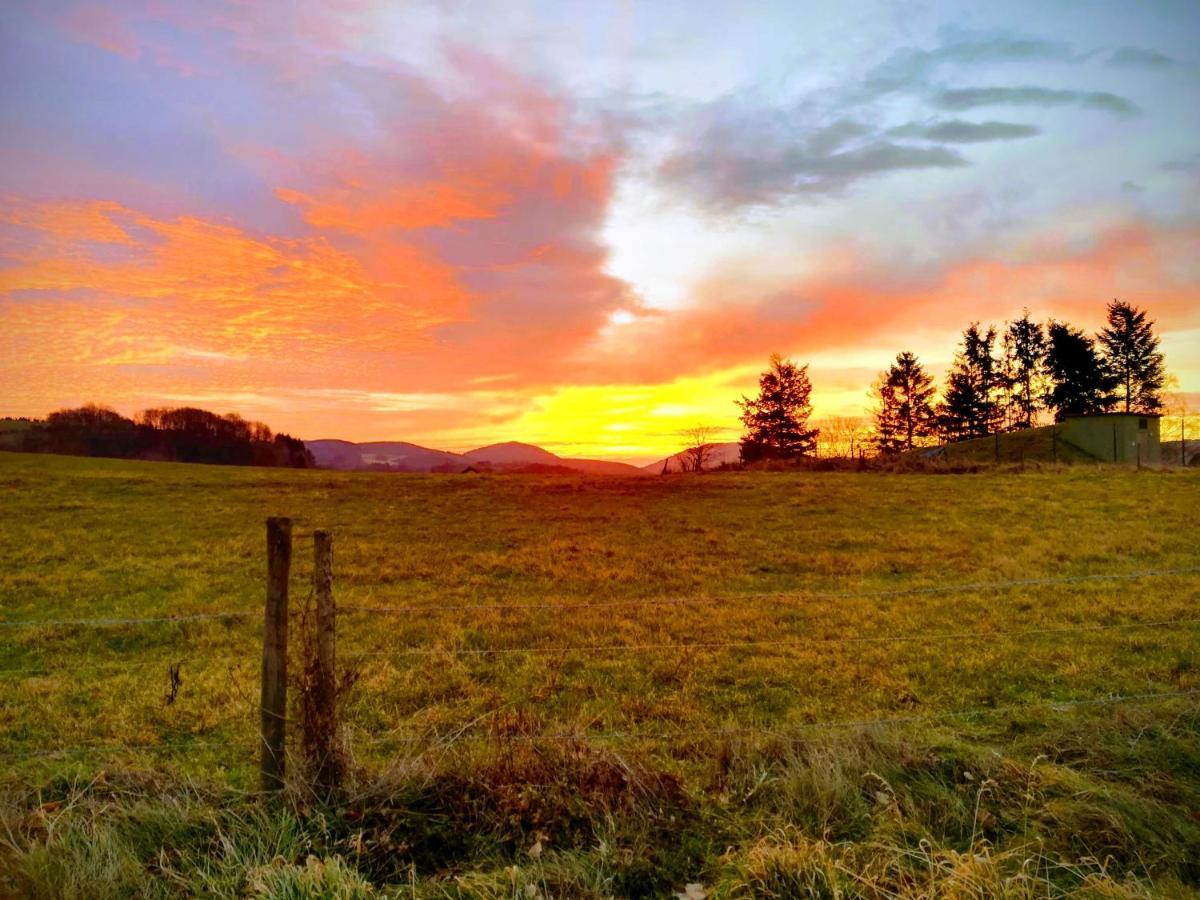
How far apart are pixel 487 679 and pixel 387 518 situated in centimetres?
1829

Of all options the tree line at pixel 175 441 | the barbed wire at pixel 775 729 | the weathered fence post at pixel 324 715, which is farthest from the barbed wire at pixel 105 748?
the tree line at pixel 175 441

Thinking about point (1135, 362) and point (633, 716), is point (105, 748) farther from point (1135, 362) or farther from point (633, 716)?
point (1135, 362)

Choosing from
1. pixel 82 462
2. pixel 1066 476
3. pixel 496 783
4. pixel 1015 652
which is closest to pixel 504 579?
pixel 1015 652

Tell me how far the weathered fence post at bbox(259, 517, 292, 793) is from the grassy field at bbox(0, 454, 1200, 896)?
0.32m

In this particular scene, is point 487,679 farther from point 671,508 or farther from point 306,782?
point 671,508

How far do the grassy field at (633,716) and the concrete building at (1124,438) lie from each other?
3928 centimetres

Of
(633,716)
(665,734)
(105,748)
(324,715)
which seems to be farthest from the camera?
(633,716)

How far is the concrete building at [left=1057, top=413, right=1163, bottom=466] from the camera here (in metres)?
54.9

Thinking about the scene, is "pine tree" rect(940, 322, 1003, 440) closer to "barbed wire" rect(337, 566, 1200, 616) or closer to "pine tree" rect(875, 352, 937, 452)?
"pine tree" rect(875, 352, 937, 452)

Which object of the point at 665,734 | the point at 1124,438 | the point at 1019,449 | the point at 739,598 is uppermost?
the point at 1124,438

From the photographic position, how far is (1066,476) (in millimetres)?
36125

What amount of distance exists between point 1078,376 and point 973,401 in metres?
10.0

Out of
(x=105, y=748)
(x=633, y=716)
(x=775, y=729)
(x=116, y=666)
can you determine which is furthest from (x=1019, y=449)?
(x=105, y=748)

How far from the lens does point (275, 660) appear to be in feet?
15.4
